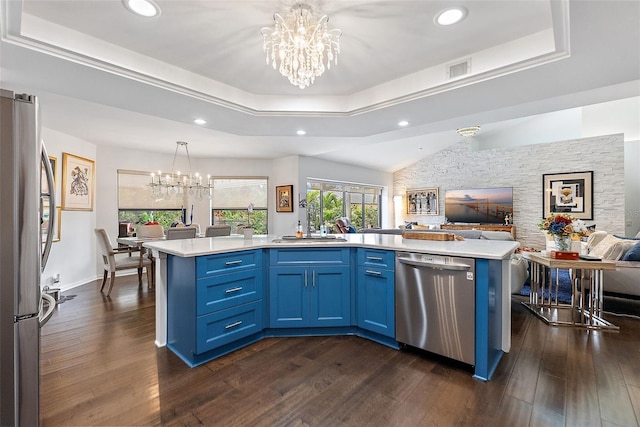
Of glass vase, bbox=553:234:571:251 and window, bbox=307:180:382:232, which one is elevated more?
window, bbox=307:180:382:232

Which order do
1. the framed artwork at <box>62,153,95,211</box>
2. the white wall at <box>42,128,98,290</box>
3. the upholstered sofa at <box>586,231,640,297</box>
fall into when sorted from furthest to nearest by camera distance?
the framed artwork at <box>62,153,95,211</box>, the white wall at <box>42,128,98,290</box>, the upholstered sofa at <box>586,231,640,297</box>

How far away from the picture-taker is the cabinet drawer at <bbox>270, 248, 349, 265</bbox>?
268 cm

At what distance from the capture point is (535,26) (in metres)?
2.02

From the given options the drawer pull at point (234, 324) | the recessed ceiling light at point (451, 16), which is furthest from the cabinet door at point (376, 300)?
the recessed ceiling light at point (451, 16)

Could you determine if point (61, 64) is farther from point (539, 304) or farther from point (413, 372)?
point (539, 304)

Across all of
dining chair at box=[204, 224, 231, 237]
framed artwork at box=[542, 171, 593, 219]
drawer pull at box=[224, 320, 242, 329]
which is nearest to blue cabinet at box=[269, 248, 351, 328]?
drawer pull at box=[224, 320, 242, 329]

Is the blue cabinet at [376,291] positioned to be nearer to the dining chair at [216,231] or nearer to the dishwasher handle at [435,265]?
the dishwasher handle at [435,265]

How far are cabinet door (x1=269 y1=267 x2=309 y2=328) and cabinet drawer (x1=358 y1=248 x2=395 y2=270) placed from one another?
536 millimetres

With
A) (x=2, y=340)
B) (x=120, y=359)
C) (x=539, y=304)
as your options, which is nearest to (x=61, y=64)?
(x=2, y=340)

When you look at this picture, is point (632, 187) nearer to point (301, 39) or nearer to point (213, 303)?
point (301, 39)

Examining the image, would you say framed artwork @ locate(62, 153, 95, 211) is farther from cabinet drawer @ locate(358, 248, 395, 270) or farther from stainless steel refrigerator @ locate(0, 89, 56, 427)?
cabinet drawer @ locate(358, 248, 395, 270)

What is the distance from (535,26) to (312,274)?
8.43 feet

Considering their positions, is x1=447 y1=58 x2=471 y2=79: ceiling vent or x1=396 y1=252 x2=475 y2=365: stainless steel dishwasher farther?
x1=447 y1=58 x2=471 y2=79: ceiling vent

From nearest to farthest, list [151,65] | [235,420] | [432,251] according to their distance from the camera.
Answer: [235,420]
[432,251]
[151,65]
